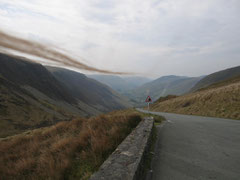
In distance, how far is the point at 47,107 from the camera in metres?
103

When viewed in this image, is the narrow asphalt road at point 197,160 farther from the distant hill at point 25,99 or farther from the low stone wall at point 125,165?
the distant hill at point 25,99

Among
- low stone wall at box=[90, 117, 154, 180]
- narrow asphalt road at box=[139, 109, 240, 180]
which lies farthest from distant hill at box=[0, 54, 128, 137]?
narrow asphalt road at box=[139, 109, 240, 180]

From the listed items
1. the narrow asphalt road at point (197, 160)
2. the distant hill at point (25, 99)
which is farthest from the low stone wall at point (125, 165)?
the distant hill at point (25, 99)

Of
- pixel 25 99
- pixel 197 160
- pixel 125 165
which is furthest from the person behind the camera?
pixel 25 99

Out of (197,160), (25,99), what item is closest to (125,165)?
(197,160)

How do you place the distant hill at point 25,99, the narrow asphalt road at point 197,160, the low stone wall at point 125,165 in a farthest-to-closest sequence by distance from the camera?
1. the distant hill at point 25,99
2. the narrow asphalt road at point 197,160
3. the low stone wall at point 125,165

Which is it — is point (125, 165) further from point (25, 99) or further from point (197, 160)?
point (25, 99)

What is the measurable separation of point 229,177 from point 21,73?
171706 millimetres

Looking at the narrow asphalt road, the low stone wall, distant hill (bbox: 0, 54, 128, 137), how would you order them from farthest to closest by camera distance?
distant hill (bbox: 0, 54, 128, 137)
the narrow asphalt road
the low stone wall

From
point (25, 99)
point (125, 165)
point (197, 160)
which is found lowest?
point (25, 99)

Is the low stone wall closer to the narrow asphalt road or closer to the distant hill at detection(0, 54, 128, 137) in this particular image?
the narrow asphalt road

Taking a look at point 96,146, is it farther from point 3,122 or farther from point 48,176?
point 3,122

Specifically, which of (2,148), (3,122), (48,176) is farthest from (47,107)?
(48,176)

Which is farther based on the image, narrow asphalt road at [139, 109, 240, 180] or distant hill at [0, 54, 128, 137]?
distant hill at [0, 54, 128, 137]
